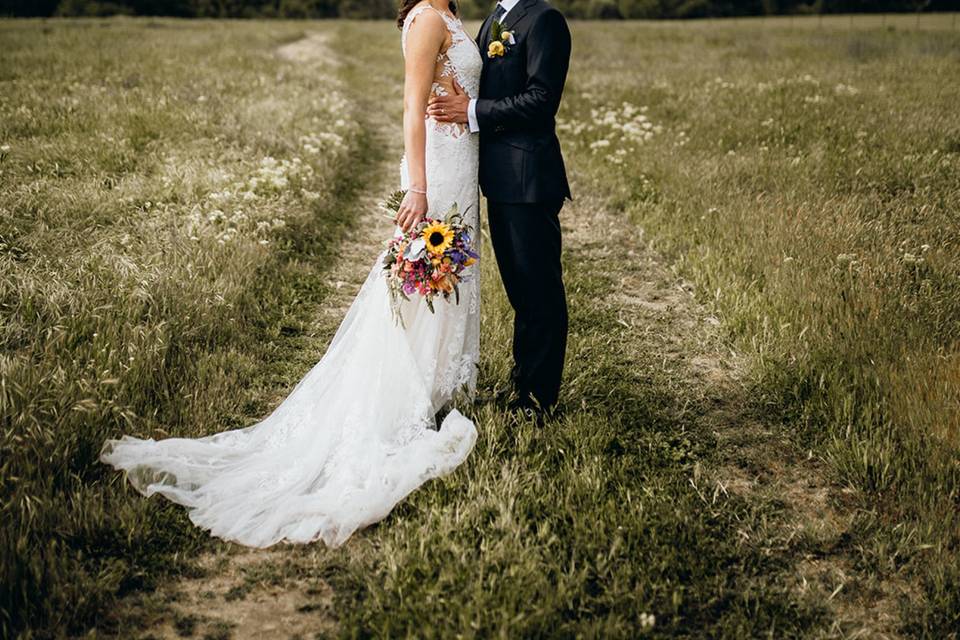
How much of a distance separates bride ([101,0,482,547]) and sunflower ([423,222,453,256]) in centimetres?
12

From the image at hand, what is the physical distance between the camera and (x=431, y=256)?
376cm

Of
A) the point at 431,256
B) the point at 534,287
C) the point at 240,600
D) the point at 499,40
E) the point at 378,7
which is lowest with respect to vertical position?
the point at 240,600

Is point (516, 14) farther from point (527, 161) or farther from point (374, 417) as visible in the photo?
point (374, 417)

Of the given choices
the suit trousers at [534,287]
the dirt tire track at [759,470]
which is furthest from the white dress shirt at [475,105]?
the dirt tire track at [759,470]

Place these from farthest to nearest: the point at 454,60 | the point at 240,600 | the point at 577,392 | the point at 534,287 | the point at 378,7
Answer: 1. the point at 378,7
2. the point at 577,392
3. the point at 534,287
4. the point at 454,60
5. the point at 240,600

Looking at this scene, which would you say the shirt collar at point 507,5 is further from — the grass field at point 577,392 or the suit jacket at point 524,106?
the grass field at point 577,392

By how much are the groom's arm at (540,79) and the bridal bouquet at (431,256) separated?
A: 0.55 metres

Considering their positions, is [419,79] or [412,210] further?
[412,210]

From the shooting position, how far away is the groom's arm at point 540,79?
3.52 metres

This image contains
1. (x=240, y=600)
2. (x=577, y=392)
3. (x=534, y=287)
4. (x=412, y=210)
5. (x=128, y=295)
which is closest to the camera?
(x=240, y=600)

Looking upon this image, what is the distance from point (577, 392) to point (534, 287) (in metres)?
0.96

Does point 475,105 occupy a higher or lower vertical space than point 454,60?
lower

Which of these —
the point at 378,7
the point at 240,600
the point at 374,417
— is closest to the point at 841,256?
the point at 374,417

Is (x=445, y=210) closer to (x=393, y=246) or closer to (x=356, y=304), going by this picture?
(x=393, y=246)
